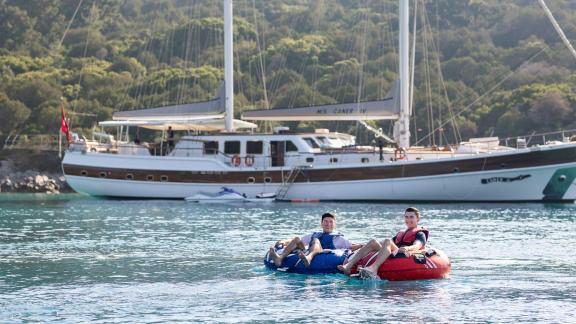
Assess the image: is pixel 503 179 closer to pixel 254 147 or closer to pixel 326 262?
pixel 254 147

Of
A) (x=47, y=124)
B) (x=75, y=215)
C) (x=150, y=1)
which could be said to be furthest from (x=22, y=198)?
(x=150, y=1)

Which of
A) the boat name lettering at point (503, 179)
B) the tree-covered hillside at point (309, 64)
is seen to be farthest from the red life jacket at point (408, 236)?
the tree-covered hillside at point (309, 64)

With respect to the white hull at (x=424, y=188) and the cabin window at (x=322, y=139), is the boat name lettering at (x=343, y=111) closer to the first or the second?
the cabin window at (x=322, y=139)

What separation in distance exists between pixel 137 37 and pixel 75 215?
6242 cm

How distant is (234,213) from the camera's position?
151 ft

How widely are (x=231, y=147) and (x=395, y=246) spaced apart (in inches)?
1216

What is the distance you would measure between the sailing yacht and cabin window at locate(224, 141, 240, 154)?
45 mm

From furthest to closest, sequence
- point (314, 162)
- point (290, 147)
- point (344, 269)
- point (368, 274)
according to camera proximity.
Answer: point (290, 147) < point (314, 162) < point (344, 269) < point (368, 274)

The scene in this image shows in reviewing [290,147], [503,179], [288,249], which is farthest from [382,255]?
[290,147]

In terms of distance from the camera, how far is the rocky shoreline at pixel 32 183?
71.9m

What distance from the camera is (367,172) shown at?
5197 centimetres

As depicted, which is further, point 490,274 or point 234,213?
point 234,213

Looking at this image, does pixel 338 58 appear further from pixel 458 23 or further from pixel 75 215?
pixel 75 215

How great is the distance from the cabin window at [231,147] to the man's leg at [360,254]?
98.8 feet
